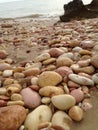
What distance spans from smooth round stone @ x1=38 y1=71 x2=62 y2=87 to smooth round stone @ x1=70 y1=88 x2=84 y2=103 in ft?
0.71

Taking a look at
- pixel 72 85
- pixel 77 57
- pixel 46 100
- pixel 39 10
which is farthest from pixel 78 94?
pixel 39 10

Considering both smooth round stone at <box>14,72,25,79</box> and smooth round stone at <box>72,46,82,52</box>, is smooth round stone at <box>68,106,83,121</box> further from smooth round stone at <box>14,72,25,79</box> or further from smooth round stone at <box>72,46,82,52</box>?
smooth round stone at <box>72,46,82,52</box>

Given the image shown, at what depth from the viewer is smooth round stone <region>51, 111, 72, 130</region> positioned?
173 centimetres

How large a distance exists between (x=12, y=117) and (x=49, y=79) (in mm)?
593

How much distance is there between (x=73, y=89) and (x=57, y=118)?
0.42 meters

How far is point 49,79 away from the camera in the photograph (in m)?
2.26

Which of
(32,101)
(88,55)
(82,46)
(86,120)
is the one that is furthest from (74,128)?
(82,46)

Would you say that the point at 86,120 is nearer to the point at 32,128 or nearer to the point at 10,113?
the point at 32,128

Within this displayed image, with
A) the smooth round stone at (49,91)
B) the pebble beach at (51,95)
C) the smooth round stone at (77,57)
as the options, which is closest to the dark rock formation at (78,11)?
the smooth round stone at (77,57)

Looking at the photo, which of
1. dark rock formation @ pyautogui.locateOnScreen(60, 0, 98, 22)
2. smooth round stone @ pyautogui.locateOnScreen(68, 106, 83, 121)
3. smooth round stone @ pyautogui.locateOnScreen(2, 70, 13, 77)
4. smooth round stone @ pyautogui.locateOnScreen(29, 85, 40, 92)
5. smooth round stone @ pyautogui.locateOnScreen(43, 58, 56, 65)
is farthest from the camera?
dark rock formation @ pyautogui.locateOnScreen(60, 0, 98, 22)

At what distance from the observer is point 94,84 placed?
228 centimetres

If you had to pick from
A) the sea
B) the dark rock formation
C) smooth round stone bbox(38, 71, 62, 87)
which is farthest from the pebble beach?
the sea

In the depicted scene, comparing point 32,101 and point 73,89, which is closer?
point 32,101

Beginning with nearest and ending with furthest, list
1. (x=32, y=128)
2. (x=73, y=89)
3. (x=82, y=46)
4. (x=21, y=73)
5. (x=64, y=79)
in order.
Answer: (x=32, y=128), (x=73, y=89), (x=64, y=79), (x=21, y=73), (x=82, y=46)
